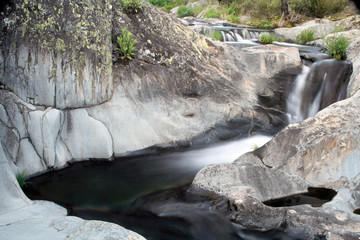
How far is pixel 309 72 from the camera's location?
30.7ft

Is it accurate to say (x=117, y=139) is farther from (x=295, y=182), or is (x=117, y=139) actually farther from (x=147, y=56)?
(x=295, y=182)

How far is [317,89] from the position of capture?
8.97 m

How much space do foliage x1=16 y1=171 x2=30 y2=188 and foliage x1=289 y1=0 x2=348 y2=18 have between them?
17823 millimetres

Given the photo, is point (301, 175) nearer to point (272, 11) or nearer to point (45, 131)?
point (45, 131)

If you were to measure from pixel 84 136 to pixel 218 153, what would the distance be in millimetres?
2898

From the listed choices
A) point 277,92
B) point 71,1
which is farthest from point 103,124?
point 277,92

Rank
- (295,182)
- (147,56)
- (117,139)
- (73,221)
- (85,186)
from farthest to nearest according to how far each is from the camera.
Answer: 1. (147,56)
2. (117,139)
3. (85,186)
4. (295,182)
5. (73,221)

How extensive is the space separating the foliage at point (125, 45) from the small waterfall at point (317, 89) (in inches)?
172

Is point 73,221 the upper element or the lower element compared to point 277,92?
lower

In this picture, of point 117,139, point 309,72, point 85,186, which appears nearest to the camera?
point 85,186

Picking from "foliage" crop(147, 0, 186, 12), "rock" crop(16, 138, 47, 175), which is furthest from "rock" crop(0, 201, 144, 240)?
"foliage" crop(147, 0, 186, 12)

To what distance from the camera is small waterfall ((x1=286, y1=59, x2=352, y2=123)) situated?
28.5 feet

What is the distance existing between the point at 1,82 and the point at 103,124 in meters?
2.07

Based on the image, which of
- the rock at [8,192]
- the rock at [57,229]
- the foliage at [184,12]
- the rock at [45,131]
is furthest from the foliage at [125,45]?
the foliage at [184,12]
